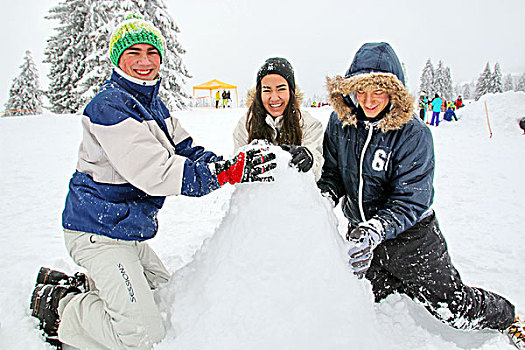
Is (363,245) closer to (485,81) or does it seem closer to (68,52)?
(68,52)

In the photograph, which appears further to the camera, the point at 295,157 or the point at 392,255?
the point at 392,255

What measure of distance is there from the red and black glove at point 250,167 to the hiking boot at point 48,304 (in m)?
1.50

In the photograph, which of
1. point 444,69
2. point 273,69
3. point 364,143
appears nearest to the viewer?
point 364,143

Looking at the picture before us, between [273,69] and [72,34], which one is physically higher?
[72,34]

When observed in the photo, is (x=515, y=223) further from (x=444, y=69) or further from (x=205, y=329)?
(x=444, y=69)

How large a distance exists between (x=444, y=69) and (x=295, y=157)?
2196 inches

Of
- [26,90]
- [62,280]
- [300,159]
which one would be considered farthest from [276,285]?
[26,90]

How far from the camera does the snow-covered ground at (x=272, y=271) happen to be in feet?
4.82

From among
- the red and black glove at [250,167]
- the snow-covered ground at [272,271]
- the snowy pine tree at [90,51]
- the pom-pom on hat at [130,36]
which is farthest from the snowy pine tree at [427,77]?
the red and black glove at [250,167]

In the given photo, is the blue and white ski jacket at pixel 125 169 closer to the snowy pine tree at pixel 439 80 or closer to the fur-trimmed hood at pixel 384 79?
the fur-trimmed hood at pixel 384 79

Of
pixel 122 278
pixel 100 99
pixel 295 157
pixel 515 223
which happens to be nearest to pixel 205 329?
pixel 122 278

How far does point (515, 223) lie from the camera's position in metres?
4.63

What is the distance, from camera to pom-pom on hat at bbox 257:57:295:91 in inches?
103

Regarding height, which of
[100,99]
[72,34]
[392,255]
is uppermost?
[72,34]
